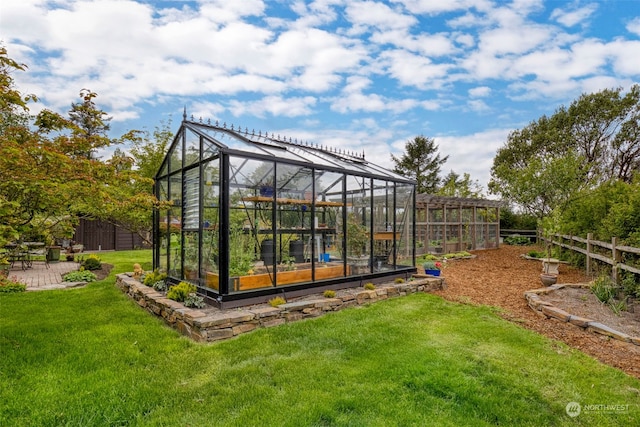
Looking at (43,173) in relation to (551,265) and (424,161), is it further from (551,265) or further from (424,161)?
(424,161)

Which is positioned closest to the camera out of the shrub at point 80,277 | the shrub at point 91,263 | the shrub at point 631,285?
the shrub at point 631,285

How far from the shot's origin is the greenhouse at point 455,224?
45.7ft

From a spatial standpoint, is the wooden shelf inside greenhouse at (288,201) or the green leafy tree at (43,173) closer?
the green leafy tree at (43,173)

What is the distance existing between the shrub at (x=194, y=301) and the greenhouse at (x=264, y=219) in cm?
14

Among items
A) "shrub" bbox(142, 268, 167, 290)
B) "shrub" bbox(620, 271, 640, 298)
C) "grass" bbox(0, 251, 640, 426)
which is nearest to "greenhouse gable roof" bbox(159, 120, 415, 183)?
"shrub" bbox(142, 268, 167, 290)

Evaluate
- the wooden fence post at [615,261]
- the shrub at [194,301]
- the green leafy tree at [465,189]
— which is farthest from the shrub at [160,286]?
the green leafy tree at [465,189]

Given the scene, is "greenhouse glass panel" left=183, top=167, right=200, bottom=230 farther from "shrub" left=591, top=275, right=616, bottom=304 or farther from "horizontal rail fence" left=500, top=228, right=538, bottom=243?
"horizontal rail fence" left=500, top=228, right=538, bottom=243

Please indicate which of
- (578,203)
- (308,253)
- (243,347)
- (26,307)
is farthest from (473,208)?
(26,307)

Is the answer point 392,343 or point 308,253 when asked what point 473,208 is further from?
point 392,343

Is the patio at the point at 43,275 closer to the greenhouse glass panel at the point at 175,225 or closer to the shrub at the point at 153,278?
the shrub at the point at 153,278

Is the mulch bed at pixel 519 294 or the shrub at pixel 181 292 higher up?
the shrub at pixel 181 292

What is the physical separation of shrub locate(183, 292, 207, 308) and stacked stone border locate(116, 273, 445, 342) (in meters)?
0.10

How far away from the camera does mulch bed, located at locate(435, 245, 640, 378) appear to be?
392cm

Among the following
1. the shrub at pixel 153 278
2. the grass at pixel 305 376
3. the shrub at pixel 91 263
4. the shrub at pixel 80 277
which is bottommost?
the grass at pixel 305 376
